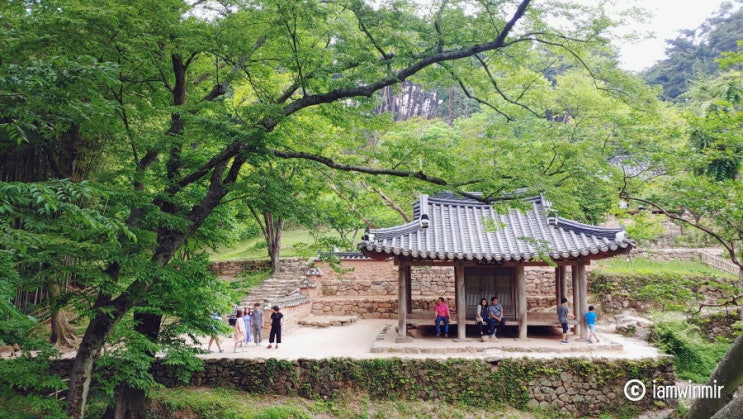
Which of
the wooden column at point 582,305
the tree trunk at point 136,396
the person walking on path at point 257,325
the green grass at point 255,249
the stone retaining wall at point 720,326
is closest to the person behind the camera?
the tree trunk at point 136,396

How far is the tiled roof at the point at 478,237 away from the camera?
12109 mm

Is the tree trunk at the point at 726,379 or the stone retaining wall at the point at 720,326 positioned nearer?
the tree trunk at the point at 726,379

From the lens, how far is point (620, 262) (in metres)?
22.4

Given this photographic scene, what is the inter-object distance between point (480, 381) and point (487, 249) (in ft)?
11.4

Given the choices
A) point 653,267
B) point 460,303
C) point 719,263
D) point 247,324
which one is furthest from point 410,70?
point 719,263

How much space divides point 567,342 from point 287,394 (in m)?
7.64

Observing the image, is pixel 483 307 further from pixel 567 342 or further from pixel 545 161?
pixel 545 161

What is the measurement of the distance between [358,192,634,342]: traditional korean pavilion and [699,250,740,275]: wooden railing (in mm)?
10169

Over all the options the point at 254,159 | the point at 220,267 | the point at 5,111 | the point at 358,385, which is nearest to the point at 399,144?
the point at 254,159

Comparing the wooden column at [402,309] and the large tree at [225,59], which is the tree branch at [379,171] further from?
the wooden column at [402,309]

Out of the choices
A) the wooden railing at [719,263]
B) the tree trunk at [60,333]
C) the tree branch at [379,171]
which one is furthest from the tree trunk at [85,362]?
the wooden railing at [719,263]

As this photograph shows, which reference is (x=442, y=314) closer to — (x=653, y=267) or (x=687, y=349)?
(x=687, y=349)

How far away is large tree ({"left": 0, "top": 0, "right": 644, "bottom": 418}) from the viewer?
7.63 meters

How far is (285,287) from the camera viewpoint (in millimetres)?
20516
